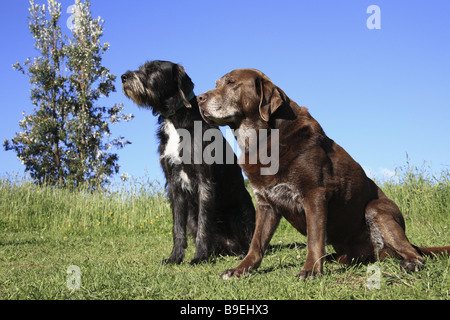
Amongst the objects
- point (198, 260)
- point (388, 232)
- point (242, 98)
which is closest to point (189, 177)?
point (198, 260)

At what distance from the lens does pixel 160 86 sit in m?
5.18

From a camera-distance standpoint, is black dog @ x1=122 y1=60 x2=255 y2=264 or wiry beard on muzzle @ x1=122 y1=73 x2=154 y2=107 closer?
black dog @ x1=122 y1=60 x2=255 y2=264

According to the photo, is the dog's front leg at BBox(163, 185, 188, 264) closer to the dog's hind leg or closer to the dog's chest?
the dog's chest

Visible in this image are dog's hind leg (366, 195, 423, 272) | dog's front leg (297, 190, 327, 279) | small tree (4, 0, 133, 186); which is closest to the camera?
dog's front leg (297, 190, 327, 279)

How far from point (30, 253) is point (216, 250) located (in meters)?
3.44

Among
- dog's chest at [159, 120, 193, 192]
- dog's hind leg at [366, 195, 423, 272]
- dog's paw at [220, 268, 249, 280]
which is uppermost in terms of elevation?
dog's chest at [159, 120, 193, 192]

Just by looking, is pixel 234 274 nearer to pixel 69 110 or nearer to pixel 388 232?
pixel 388 232

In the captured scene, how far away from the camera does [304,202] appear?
11.1 ft

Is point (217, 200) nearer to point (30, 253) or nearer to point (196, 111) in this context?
point (196, 111)

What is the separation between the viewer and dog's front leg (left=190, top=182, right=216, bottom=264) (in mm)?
4879

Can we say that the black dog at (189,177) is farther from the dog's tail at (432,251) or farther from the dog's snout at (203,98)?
the dog's tail at (432,251)

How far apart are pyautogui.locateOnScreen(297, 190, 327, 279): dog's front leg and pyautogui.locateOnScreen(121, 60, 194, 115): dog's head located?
94.7 inches

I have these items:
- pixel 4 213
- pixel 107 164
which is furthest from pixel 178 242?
pixel 107 164

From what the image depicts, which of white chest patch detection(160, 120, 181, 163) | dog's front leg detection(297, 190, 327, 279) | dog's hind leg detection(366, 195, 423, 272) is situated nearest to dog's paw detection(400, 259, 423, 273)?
dog's hind leg detection(366, 195, 423, 272)
